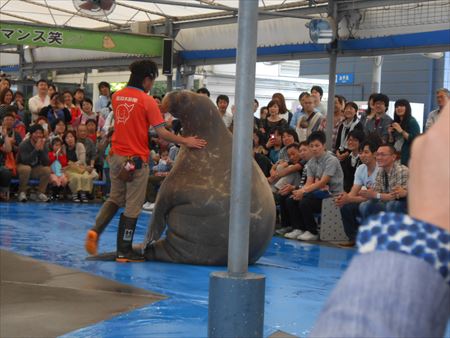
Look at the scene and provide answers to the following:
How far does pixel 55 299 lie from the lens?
5.49 m

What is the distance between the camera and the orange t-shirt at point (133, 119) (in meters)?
6.97

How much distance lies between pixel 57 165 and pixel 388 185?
22.7 ft

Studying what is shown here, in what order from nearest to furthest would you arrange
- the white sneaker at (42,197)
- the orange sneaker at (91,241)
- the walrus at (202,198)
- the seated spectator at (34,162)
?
the walrus at (202,198), the orange sneaker at (91,241), the seated spectator at (34,162), the white sneaker at (42,197)

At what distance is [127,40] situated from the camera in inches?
631

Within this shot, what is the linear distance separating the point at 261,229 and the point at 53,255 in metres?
2.07

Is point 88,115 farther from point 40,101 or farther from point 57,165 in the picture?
point 57,165

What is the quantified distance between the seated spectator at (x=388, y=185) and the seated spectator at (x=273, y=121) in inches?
132

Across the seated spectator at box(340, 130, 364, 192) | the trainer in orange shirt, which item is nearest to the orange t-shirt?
the trainer in orange shirt

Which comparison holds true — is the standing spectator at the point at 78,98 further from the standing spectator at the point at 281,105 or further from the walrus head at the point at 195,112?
the walrus head at the point at 195,112

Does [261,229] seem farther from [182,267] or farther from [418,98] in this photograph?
[418,98]

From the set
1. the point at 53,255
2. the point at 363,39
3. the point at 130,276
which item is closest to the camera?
the point at 130,276

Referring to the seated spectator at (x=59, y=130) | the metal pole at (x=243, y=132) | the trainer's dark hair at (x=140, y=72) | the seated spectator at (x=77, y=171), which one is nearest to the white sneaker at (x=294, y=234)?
the trainer's dark hair at (x=140, y=72)

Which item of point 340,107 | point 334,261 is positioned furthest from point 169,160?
point 334,261

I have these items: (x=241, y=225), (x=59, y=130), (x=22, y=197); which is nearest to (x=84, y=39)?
(x=59, y=130)
